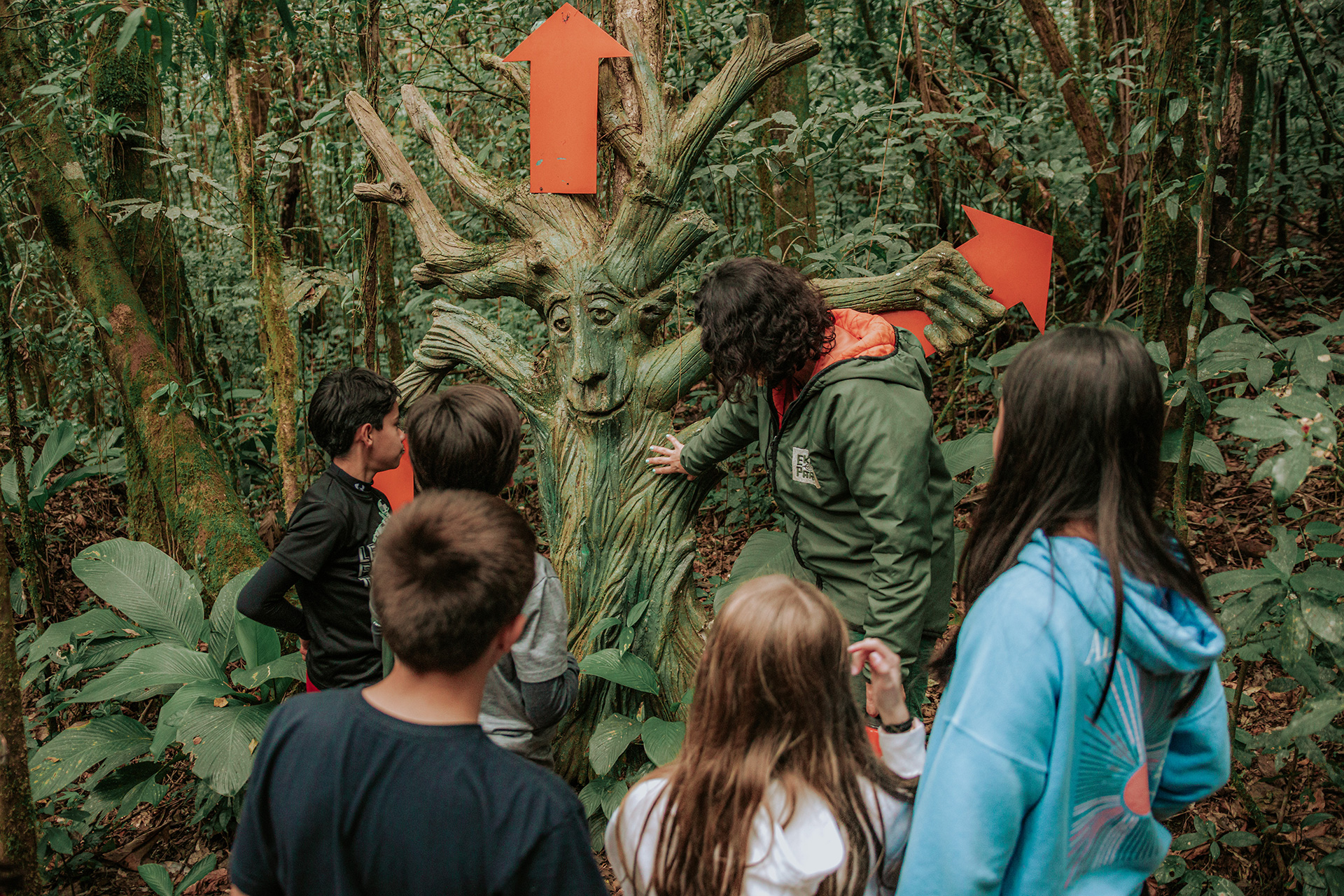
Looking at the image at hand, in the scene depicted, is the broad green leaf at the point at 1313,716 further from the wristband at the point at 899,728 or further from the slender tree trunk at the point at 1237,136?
the slender tree trunk at the point at 1237,136

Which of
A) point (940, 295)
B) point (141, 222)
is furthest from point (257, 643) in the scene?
point (940, 295)

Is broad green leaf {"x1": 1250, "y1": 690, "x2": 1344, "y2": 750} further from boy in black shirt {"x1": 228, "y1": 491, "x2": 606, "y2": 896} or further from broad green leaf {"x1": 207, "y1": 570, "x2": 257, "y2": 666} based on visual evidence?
broad green leaf {"x1": 207, "y1": 570, "x2": 257, "y2": 666}

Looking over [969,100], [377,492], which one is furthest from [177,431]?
[969,100]

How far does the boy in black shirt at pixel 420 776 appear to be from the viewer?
3.82ft

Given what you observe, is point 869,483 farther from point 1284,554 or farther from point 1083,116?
point 1083,116

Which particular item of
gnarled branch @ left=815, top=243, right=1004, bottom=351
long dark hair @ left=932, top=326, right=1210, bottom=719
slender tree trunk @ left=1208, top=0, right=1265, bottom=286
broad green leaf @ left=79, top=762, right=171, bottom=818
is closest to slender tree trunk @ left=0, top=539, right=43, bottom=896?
broad green leaf @ left=79, top=762, right=171, bottom=818

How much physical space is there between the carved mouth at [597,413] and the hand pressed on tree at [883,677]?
1.47 m

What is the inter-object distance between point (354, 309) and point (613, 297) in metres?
2.03

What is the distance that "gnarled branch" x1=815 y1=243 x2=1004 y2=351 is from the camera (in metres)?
2.51

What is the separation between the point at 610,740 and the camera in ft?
8.61

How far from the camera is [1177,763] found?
1.46 meters

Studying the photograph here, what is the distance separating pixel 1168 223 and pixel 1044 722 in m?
2.83

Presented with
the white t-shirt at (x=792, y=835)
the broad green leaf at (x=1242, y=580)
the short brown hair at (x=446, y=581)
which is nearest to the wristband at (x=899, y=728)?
the white t-shirt at (x=792, y=835)

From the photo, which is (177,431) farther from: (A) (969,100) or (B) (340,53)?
(A) (969,100)
